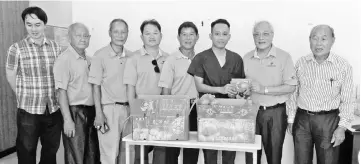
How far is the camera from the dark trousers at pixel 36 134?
262 cm

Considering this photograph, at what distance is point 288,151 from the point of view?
3.29 metres

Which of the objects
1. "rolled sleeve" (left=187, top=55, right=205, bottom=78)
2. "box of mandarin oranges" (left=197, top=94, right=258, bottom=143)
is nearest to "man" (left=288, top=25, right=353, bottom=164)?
"box of mandarin oranges" (left=197, top=94, right=258, bottom=143)

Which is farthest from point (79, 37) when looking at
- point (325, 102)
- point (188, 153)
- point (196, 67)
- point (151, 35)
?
point (325, 102)

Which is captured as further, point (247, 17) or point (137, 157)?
point (247, 17)

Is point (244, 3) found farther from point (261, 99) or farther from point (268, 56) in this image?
point (261, 99)

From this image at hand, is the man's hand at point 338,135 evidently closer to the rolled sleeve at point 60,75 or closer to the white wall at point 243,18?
the white wall at point 243,18

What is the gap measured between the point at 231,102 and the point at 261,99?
61cm

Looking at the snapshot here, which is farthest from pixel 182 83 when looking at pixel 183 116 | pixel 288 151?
pixel 288 151

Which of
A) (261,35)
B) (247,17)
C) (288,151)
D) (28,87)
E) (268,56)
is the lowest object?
(288,151)

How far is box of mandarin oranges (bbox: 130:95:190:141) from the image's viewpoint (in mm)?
2039

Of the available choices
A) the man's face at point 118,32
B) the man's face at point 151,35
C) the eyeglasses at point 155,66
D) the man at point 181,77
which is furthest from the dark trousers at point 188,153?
the man's face at point 118,32

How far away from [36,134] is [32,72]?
0.55 m

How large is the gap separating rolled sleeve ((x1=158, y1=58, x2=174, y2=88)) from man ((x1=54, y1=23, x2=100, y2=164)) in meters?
0.66

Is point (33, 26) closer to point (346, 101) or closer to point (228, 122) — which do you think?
point (228, 122)
